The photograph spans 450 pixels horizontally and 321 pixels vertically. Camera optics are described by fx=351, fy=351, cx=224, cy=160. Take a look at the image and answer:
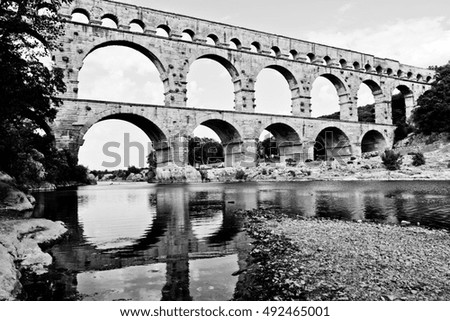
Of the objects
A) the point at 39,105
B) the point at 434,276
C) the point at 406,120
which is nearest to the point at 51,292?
the point at 434,276

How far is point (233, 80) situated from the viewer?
3906cm

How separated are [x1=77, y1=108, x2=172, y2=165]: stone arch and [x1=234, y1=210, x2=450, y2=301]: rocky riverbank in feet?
77.1

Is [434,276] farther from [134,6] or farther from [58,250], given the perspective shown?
[134,6]

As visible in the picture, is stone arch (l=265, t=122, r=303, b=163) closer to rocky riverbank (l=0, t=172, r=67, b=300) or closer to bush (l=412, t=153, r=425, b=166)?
bush (l=412, t=153, r=425, b=166)

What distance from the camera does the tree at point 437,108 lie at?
130ft

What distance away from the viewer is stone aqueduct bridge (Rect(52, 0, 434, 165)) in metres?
29.6

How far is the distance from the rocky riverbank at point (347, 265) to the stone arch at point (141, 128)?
2350 cm

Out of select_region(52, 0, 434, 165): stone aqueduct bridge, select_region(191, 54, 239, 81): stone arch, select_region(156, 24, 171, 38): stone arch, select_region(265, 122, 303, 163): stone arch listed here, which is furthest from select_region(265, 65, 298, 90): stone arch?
select_region(156, 24, 171, 38): stone arch

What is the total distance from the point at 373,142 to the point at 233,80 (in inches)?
914

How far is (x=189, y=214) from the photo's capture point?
12039 millimetres

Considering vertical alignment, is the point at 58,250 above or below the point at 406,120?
below

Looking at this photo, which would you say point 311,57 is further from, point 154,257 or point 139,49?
point 154,257

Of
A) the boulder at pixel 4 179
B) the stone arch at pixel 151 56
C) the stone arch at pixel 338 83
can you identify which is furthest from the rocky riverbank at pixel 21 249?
the stone arch at pixel 338 83
